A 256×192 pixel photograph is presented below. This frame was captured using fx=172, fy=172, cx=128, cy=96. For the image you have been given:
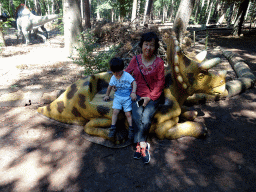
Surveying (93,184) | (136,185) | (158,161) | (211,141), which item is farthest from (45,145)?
(211,141)

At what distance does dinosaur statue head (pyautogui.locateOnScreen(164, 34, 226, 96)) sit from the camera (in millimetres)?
2553

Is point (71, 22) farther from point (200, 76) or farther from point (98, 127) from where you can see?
point (200, 76)

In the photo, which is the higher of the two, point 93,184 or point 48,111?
point 48,111

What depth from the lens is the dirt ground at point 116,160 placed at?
6.82 ft

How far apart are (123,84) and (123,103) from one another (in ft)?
0.91

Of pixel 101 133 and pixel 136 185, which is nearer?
pixel 136 185

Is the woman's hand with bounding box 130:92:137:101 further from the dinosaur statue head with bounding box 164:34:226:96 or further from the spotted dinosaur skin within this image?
the dinosaur statue head with bounding box 164:34:226:96

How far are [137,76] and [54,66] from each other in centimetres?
516

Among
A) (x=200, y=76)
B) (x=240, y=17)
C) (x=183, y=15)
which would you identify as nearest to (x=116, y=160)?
(x=200, y=76)

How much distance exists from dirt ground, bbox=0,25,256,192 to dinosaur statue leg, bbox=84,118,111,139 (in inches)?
7.0

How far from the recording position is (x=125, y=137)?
2.78m

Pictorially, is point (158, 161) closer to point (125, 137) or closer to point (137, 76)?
point (125, 137)

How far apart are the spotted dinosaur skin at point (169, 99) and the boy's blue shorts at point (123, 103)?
0.22 metres

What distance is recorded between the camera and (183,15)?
8.34m
